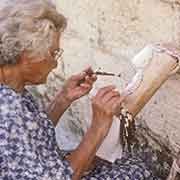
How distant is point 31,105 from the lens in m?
2.34

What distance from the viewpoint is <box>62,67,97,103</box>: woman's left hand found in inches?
103

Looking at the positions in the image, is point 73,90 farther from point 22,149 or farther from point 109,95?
point 22,149

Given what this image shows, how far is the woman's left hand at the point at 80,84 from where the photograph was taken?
8.59 feet

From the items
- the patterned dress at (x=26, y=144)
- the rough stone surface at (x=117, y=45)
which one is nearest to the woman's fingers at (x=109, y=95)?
the patterned dress at (x=26, y=144)

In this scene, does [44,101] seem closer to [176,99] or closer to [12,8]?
[176,99]

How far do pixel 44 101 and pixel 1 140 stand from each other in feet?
5.82

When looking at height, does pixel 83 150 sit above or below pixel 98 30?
below

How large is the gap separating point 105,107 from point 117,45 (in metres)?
0.79

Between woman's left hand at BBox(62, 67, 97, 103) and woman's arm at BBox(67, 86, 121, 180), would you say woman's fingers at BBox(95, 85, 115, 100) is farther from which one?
woman's left hand at BBox(62, 67, 97, 103)

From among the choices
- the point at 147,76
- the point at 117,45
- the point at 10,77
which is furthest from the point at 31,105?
the point at 117,45

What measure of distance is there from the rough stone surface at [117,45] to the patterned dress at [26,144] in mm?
617

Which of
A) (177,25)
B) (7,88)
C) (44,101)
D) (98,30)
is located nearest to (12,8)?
(7,88)

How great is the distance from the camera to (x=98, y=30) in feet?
10.5

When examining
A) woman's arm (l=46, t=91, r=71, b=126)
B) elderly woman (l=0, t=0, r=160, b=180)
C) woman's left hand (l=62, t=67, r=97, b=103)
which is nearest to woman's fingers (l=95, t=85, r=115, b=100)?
elderly woman (l=0, t=0, r=160, b=180)
